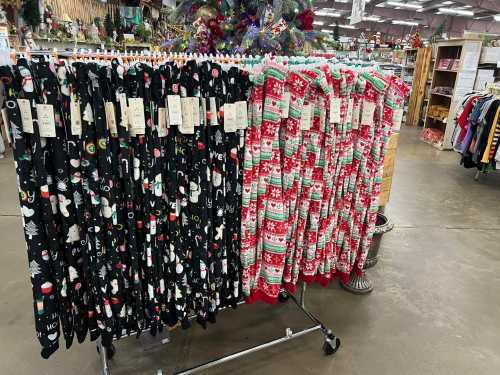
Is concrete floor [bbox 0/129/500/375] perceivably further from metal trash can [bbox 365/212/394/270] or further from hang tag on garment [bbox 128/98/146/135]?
hang tag on garment [bbox 128/98/146/135]

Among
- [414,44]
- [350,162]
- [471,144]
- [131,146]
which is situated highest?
[414,44]

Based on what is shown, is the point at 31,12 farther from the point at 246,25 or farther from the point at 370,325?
the point at 370,325

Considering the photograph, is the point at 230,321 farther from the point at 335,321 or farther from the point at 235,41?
the point at 235,41

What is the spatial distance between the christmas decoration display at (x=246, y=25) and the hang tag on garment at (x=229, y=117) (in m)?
1.26

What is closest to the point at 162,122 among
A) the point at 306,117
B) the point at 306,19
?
the point at 306,117

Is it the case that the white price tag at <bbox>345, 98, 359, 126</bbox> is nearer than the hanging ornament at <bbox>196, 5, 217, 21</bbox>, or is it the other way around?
the white price tag at <bbox>345, 98, 359, 126</bbox>

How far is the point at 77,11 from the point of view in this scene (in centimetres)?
702

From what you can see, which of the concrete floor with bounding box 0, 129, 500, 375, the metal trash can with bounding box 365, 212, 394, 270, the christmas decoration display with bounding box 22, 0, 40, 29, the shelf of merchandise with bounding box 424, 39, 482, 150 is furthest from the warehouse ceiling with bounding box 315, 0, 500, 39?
the metal trash can with bounding box 365, 212, 394, 270

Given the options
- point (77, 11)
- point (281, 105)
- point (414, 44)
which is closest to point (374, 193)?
point (281, 105)

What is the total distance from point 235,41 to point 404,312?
2.37 meters

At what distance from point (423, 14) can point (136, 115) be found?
22.4 m

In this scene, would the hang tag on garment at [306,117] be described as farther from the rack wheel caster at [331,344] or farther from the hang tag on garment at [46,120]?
the rack wheel caster at [331,344]

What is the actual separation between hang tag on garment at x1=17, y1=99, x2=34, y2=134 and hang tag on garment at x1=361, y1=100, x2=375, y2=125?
4.68 feet

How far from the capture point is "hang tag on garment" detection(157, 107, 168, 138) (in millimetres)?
1322
